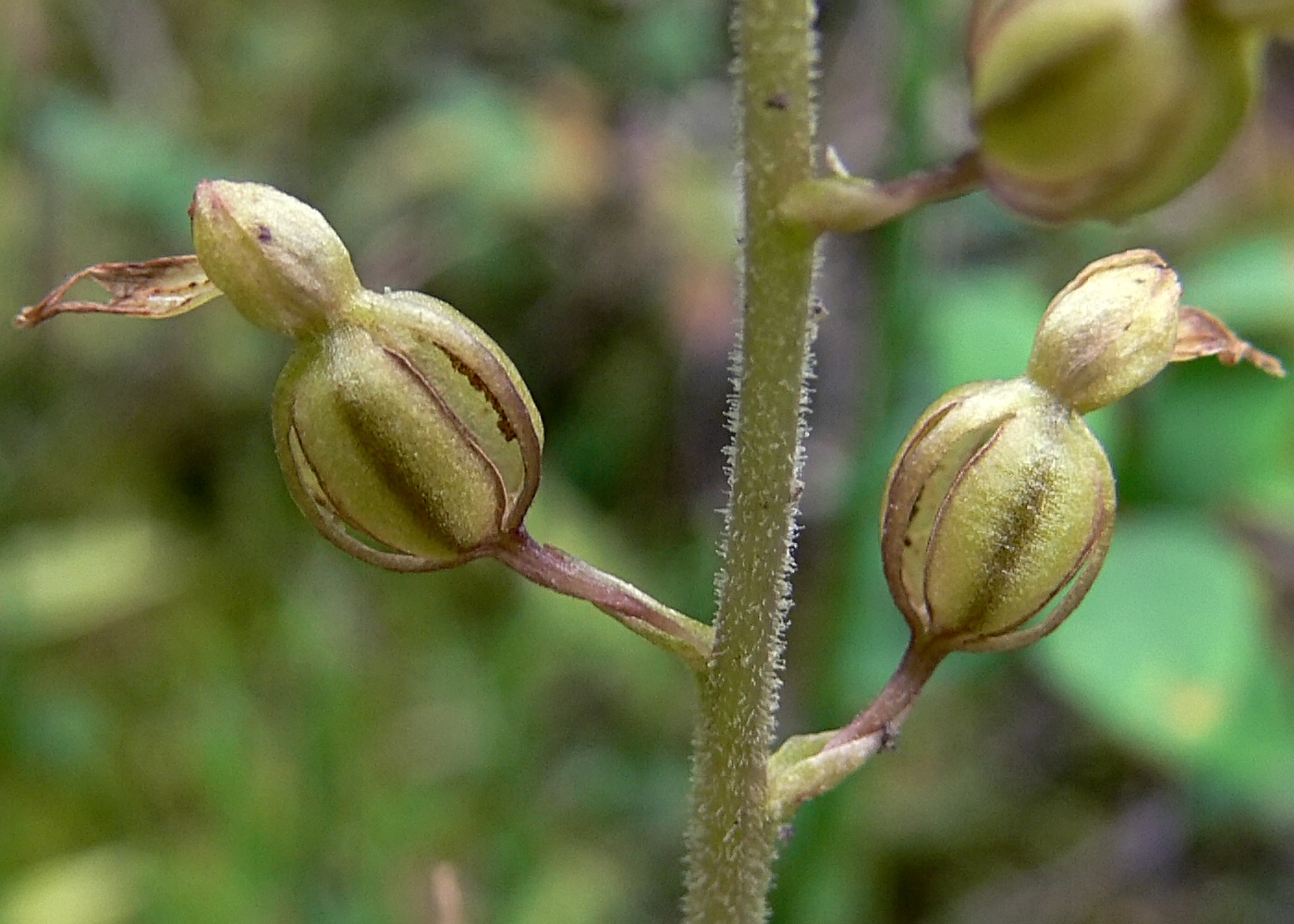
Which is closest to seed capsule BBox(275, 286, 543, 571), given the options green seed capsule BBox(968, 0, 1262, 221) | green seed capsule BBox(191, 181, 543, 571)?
green seed capsule BBox(191, 181, 543, 571)

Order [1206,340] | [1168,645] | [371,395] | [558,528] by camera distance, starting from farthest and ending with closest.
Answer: [558,528], [1168,645], [1206,340], [371,395]

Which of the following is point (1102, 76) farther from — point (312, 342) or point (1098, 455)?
point (312, 342)

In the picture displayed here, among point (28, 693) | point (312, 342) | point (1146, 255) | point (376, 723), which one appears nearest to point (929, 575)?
point (1146, 255)

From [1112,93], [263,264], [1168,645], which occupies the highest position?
[1112,93]

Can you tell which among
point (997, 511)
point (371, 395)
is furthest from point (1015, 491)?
point (371, 395)

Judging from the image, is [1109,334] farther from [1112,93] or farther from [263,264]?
[263,264]

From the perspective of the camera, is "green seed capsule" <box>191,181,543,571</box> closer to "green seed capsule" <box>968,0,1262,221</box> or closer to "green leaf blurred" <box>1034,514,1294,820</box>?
"green seed capsule" <box>968,0,1262,221</box>
